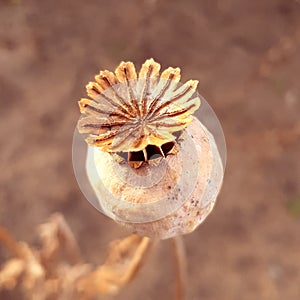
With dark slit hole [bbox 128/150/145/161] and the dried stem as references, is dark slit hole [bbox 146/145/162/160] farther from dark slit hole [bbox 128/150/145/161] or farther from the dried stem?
the dried stem

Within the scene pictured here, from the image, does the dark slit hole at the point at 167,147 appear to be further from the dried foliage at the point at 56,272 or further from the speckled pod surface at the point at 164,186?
the dried foliage at the point at 56,272

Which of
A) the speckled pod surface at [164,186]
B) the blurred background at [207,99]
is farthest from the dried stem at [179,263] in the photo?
the blurred background at [207,99]

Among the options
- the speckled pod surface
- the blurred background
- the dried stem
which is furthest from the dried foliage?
the blurred background

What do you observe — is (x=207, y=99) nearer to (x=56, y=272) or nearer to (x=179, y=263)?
(x=56, y=272)

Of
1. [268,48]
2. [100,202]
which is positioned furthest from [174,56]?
[100,202]

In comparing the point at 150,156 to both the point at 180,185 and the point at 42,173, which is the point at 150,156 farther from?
the point at 42,173
